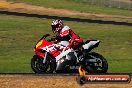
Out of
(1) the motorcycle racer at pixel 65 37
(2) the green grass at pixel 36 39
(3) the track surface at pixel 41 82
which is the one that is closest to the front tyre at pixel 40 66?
(1) the motorcycle racer at pixel 65 37

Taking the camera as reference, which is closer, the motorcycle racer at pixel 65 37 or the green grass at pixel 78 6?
the motorcycle racer at pixel 65 37

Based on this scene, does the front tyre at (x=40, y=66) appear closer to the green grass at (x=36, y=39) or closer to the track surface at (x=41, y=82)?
the track surface at (x=41, y=82)

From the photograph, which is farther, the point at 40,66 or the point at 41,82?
the point at 40,66

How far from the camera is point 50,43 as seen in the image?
15.9 metres

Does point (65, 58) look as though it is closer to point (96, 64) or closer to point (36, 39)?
point (96, 64)

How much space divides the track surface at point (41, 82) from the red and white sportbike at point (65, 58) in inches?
36.2

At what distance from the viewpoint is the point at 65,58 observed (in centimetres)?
1570

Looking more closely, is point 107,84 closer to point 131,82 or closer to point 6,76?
point 131,82

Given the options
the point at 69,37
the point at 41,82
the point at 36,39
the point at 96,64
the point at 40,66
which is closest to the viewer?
the point at 41,82

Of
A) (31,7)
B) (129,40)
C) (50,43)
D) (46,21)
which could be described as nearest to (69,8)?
(31,7)

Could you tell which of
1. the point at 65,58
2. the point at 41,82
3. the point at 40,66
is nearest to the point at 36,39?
the point at 40,66

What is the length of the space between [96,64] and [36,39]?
55.1 ft

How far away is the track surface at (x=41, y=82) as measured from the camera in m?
13.0

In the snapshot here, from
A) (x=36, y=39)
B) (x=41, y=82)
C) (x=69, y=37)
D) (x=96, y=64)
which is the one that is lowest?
(x=36, y=39)
